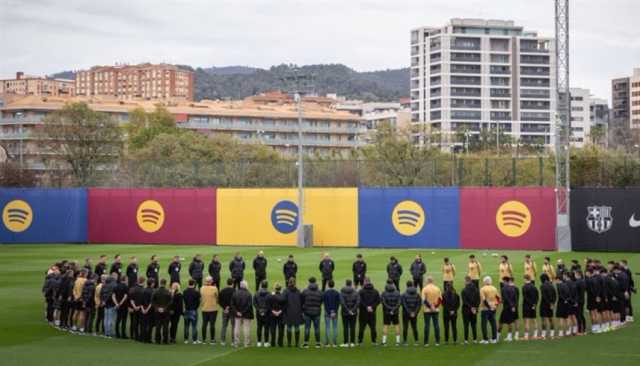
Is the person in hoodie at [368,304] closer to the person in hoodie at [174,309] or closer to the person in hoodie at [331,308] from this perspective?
the person in hoodie at [331,308]

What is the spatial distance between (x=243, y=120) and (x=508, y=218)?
11445 centimetres

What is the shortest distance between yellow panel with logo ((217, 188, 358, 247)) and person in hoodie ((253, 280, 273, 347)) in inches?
1336

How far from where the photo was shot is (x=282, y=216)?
193ft

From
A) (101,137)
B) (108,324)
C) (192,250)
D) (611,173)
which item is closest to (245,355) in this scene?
(108,324)

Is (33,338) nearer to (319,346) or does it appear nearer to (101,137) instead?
(319,346)

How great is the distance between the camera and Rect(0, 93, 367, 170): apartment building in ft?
467

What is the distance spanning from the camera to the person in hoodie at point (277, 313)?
23.3 metres

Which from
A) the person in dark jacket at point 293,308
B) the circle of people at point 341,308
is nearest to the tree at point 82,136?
the circle of people at point 341,308

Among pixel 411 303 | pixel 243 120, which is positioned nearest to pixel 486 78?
pixel 243 120

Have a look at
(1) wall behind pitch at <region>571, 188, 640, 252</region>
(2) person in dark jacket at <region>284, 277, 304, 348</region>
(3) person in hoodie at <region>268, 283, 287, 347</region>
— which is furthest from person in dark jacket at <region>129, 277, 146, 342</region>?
(1) wall behind pitch at <region>571, 188, 640, 252</region>

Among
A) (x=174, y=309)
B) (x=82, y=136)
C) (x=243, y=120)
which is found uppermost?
(x=243, y=120)

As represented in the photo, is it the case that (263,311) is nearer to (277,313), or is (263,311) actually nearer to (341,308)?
(277,313)

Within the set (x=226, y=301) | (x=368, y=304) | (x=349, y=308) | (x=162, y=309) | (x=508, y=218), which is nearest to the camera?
(x=368, y=304)

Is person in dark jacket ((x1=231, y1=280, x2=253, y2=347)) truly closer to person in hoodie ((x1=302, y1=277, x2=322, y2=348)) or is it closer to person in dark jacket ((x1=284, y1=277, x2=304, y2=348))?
person in dark jacket ((x1=284, y1=277, x2=304, y2=348))
